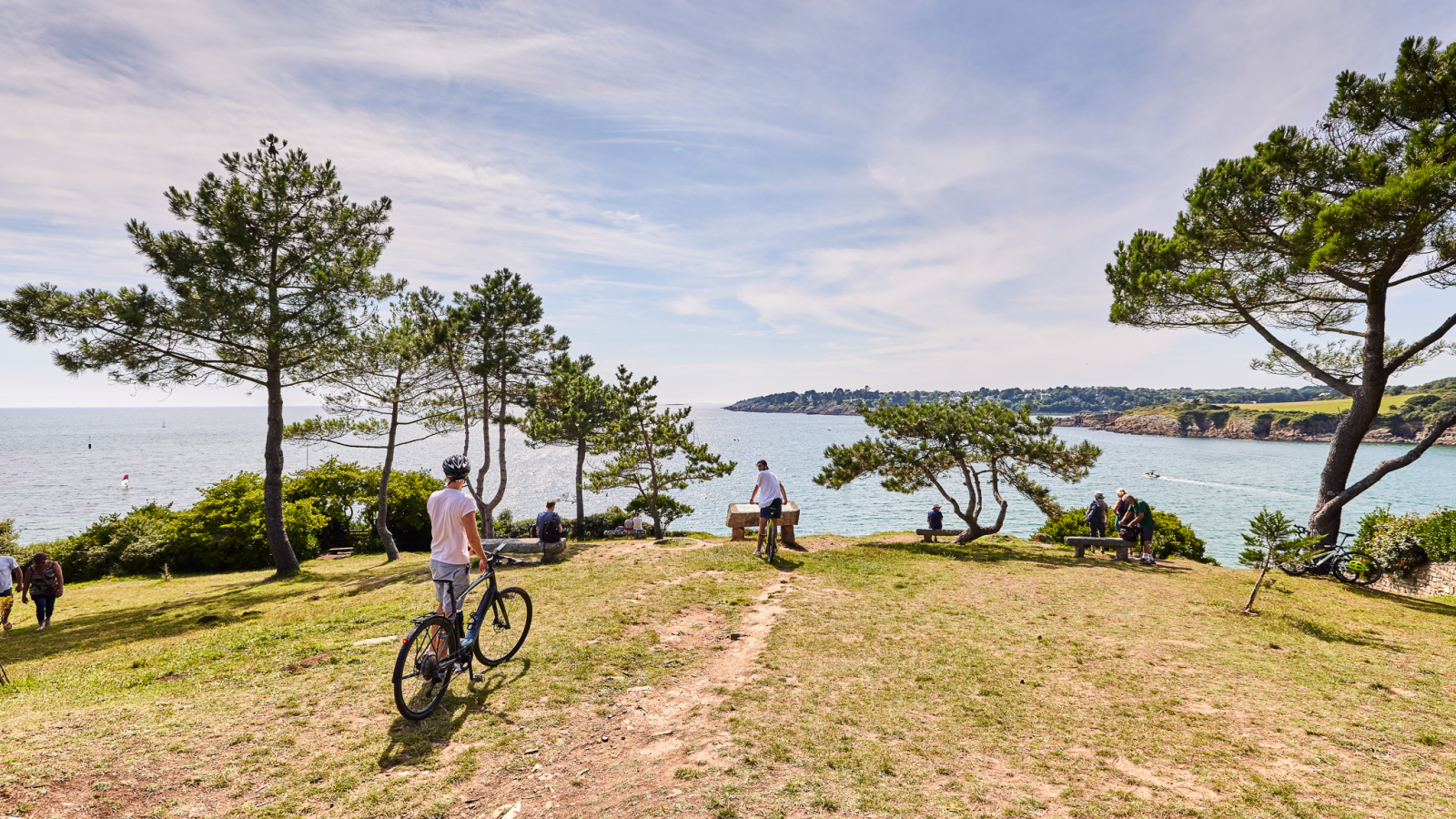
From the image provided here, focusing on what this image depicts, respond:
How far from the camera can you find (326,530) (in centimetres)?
2745

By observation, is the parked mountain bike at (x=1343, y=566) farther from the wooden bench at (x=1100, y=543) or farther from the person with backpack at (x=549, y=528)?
the person with backpack at (x=549, y=528)

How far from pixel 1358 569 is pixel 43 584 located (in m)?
28.2

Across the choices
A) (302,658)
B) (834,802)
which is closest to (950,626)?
(834,802)

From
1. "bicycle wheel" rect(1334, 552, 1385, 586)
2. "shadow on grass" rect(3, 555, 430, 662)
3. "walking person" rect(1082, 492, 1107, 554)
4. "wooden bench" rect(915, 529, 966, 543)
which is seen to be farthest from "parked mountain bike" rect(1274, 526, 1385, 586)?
"shadow on grass" rect(3, 555, 430, 662)

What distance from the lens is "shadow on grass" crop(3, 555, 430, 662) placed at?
376 inches

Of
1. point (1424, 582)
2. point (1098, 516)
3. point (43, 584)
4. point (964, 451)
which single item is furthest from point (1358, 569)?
point (43, 584)

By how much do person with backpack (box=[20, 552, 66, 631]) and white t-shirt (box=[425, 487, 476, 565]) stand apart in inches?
419

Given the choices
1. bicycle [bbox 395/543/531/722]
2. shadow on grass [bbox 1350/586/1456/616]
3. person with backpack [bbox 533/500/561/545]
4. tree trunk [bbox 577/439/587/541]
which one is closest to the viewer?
bicycle [bbox 395/543/531/722]

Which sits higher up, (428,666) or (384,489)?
(384,489)

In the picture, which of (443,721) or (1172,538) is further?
(1172,538)

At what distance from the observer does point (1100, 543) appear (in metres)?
16.2

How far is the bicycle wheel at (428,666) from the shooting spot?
547 cm

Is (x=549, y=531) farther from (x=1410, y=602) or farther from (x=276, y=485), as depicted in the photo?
(x=1410, y=602)

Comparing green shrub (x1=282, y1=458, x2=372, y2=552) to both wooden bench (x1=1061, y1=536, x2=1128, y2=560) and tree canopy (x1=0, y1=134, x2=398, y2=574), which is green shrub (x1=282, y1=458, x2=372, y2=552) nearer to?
tree canopy (x1=0, y1=134, x2=398, y2=574)
